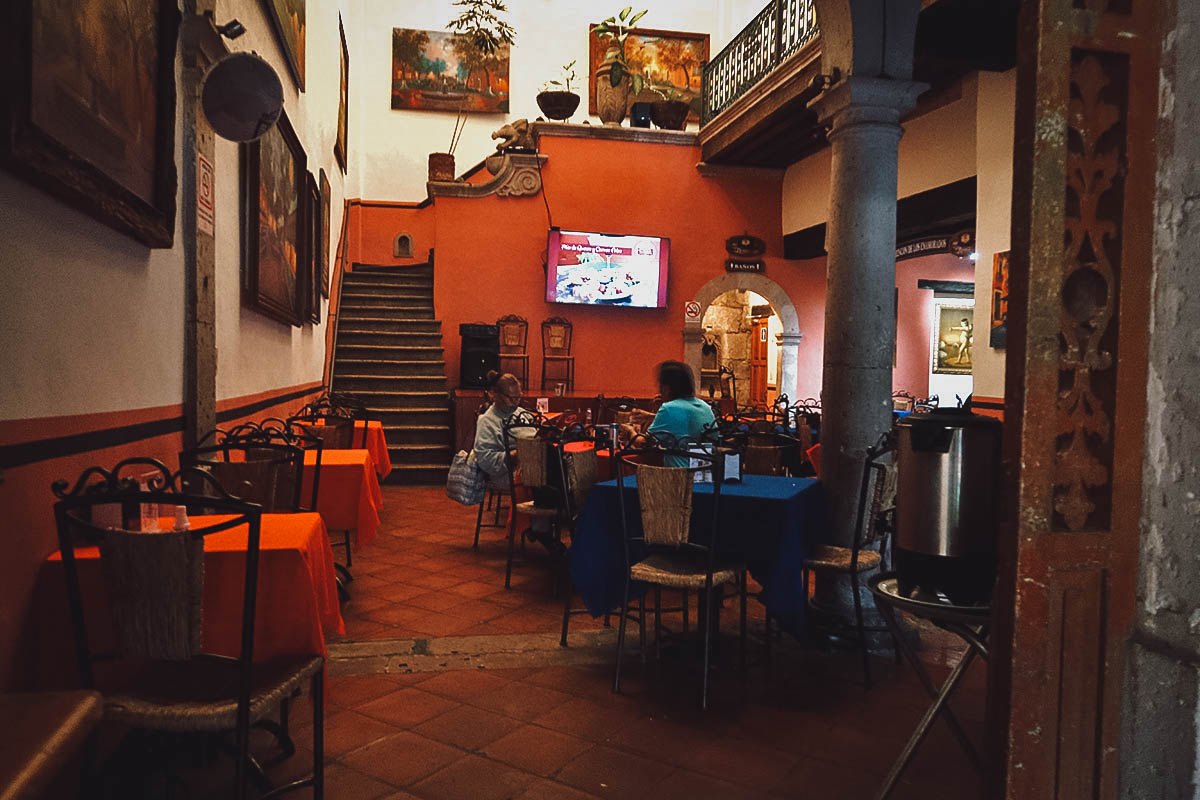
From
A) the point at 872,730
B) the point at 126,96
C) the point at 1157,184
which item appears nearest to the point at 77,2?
the point at 126,96

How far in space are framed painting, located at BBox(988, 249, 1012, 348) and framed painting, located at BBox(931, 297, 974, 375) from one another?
6570 mm

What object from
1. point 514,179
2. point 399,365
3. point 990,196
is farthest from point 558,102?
point 990,196

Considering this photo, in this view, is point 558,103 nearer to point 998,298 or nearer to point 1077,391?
point 998,298

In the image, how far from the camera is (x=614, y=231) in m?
10.8

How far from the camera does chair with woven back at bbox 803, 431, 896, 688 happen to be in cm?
343

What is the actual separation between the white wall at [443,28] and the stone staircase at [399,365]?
299 centimetres

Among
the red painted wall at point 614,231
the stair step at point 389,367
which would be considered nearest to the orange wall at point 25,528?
the stair step at point 389,367

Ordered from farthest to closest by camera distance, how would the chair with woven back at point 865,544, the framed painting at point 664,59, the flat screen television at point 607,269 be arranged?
1. the framed painting at point 664,59
2. the flat screen television at point 607,269
3. the chair with woven back at point 865,544

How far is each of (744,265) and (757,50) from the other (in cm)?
277

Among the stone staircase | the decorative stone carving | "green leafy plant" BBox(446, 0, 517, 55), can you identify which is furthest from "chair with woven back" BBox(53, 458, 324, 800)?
"green leafy plant" BBox(446, 0, 517, 55)

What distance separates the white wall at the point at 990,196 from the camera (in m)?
6.63

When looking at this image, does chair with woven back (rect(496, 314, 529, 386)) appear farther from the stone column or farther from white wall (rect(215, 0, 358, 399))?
the stone column

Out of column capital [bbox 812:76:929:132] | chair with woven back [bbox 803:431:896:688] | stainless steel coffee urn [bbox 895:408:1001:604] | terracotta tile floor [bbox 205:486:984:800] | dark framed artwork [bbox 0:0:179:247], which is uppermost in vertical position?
column capital [bbox 812:76:929:132]

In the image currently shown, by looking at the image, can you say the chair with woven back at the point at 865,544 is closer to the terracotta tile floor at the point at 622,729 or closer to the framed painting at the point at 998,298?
the terracotta tile floor at the point at 622,729
